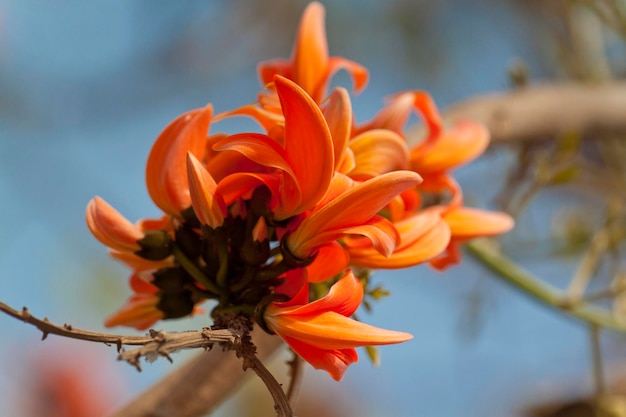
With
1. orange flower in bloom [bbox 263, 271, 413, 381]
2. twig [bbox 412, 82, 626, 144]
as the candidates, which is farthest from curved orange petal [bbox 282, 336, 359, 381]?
twig [bbox 412, 82, 626, 144]

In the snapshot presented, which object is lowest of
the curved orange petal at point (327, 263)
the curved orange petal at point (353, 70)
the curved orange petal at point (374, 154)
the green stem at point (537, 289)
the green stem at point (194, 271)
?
the green stem at point (537, 289)

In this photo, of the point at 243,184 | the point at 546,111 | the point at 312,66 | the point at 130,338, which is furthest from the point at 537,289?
the point at 130,338

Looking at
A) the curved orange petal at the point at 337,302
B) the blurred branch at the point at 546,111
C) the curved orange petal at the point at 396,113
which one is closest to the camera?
the curved orange petal at the point at 337,302

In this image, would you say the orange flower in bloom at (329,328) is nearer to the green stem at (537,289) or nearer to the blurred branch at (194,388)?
the blurred branch at (194,388)

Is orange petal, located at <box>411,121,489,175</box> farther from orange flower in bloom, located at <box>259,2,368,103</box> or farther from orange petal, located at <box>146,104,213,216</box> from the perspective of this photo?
orange petal, located at <box>146,104,213,216</box>

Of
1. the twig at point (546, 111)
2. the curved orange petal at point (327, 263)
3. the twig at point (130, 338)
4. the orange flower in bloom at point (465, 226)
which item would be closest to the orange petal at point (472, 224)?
the orange flower in bloom at point (465, 226)

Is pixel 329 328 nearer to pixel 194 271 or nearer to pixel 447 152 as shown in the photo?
pixel 194 271
